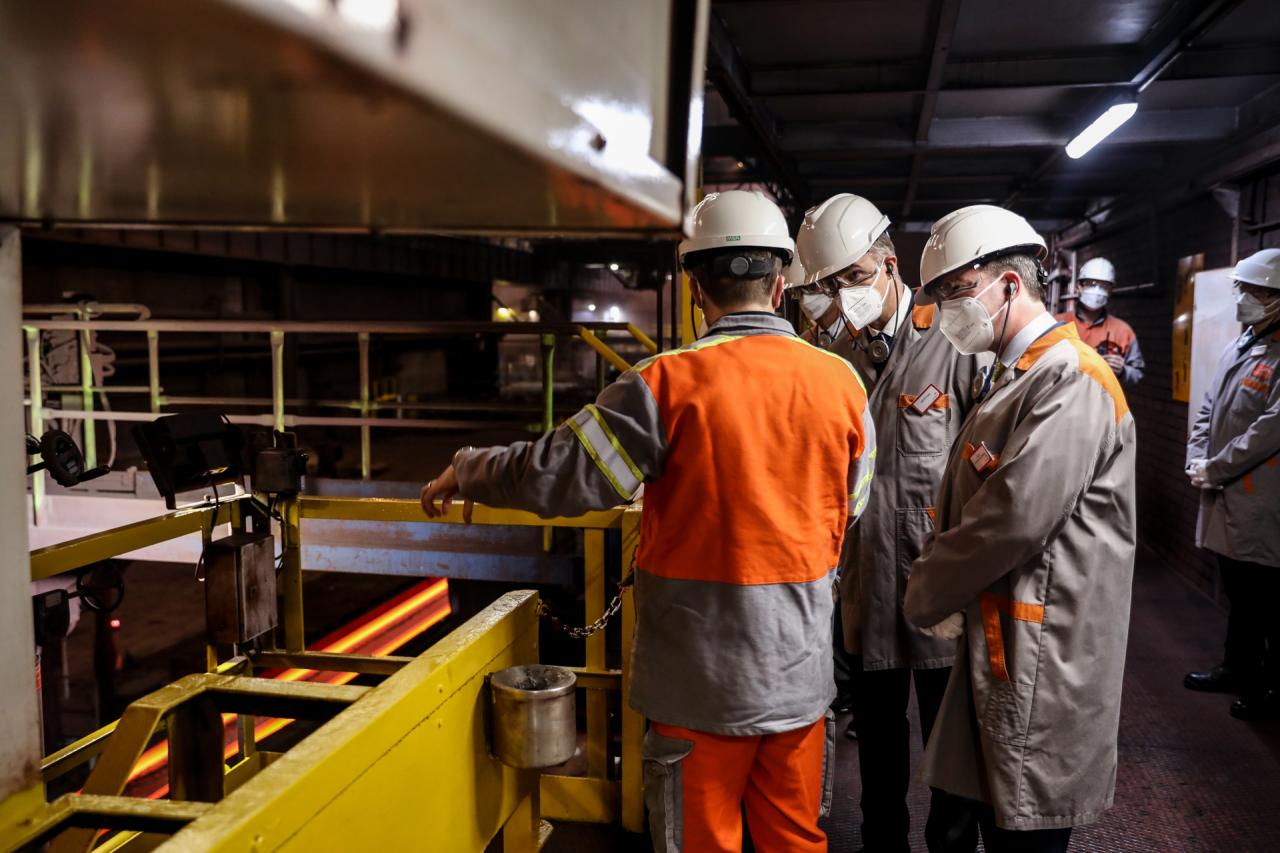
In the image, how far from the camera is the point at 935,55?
18.3 ft

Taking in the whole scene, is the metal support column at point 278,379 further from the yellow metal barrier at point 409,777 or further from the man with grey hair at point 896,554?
the man with grey hair at point 896,554

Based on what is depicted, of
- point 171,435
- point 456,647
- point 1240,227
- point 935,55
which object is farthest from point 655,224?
point 1240,227

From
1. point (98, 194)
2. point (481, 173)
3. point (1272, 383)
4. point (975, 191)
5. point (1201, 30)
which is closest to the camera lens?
point (481, 173)

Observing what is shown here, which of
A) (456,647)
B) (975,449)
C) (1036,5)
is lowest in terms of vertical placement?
(456,647)

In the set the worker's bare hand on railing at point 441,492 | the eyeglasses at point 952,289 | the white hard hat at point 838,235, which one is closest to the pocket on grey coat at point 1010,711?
the eyeglasses at point 952,289

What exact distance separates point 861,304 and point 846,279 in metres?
0.16

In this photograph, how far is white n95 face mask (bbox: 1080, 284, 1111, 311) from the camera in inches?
269

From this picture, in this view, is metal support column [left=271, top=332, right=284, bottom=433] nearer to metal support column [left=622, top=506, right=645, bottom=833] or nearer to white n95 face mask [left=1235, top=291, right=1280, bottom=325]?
metal support column [left=622, top=506, right=645, bottom=833]

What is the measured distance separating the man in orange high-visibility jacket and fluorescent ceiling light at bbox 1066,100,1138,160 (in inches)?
188

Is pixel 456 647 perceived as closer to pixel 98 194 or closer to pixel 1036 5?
pixel 98 194

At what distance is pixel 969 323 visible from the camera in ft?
7.73

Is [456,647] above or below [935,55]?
below

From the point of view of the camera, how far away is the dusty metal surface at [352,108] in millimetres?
533

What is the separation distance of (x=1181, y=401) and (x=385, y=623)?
6.80 m
